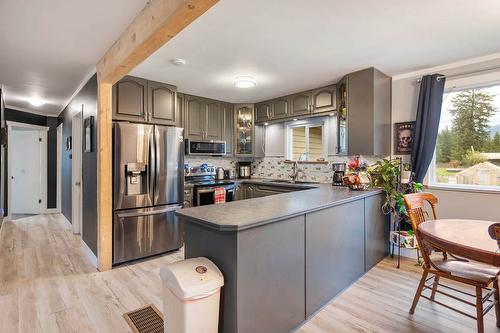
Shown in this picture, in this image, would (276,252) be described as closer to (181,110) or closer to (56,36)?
(56,36)

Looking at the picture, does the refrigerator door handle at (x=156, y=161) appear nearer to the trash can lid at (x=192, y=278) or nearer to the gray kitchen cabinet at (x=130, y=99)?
the gray kitchen cabinet at (x=130, y=99)

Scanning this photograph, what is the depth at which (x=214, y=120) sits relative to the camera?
468cm

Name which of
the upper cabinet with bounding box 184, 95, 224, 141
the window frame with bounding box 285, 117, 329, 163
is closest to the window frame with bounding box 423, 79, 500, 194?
the window frame with bounding box 285, 117, 329, 163

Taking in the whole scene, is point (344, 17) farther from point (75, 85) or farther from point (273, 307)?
point (75, 85)

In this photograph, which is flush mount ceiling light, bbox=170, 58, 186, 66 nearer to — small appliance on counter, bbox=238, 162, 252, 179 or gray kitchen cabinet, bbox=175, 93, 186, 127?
gray kitchen cabinet, bbox=175, 93, 186, 127

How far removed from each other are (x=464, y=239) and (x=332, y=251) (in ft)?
3.13

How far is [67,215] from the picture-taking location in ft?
17.4

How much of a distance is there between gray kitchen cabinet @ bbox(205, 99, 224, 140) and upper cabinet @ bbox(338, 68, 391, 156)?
7.03ft

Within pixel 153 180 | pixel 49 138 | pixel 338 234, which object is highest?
pixel 49 138

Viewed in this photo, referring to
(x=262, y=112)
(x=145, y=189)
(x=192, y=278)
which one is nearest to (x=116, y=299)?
(x=145, y=189)

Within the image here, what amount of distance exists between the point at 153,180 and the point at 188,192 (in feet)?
2.34

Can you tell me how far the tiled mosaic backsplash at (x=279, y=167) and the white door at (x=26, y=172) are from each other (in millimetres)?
4038

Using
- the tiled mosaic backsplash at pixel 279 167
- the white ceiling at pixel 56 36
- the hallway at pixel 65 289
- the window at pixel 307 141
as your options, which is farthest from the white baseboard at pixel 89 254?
the window at pixel 307 141

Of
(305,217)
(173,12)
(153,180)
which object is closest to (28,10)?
(173,12)
